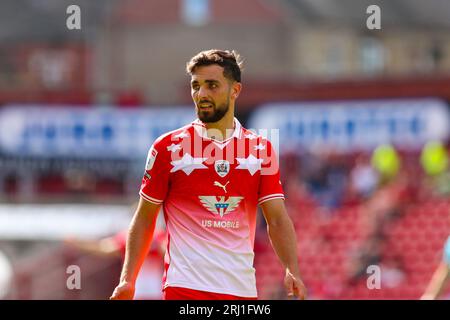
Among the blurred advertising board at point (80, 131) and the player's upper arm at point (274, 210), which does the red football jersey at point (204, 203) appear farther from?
the blurred advertising board at point (80, 131)

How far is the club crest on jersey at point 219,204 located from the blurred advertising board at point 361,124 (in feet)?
59.1

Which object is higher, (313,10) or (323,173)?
(313,10)

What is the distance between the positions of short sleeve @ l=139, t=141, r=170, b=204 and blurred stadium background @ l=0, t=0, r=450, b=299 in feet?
21.6

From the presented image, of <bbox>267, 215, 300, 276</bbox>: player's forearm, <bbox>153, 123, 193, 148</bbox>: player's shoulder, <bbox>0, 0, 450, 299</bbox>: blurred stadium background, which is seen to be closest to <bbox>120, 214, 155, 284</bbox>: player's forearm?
<bbox>153, 123, 193, 148</bbox>: player's shoulder

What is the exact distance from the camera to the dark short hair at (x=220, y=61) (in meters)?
7.38

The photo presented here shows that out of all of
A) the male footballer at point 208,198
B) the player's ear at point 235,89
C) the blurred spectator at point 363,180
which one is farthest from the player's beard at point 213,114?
the blurred spectator at point 363,180

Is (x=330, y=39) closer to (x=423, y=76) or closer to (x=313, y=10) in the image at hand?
(x=313, y=10)

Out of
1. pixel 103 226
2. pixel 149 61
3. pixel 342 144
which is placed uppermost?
pixel 149 61

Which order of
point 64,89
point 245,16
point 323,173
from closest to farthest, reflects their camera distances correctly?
point 323,173, point 64,89, point 245,16

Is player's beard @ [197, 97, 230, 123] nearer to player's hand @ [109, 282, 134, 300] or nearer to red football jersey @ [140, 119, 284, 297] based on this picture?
red football jersey @ [140, 119, 284, 297]

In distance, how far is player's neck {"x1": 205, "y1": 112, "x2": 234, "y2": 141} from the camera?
7.44 metres

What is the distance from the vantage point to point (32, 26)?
46.3 metres
